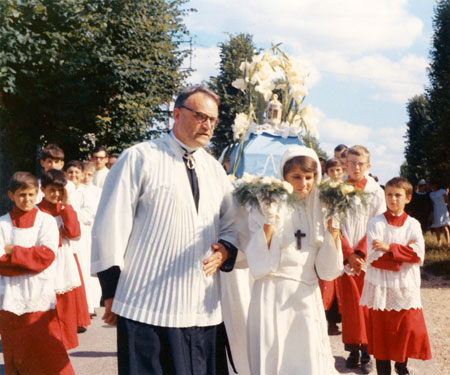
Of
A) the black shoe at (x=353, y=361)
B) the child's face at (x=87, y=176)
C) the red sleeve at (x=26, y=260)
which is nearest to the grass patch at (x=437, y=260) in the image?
the black shoe at (x=353, y=361)

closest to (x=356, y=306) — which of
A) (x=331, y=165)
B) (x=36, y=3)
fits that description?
(x=331, y=165)

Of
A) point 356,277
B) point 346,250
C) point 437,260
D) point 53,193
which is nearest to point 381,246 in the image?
point 346,250

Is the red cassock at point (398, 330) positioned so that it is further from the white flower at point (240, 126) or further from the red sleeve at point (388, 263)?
the white flower at point (240, 126)

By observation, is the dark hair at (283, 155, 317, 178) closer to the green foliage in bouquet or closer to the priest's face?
the green foliage in bouquet

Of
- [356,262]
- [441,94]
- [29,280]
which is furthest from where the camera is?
[441,94]

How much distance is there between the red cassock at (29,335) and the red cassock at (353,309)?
278 centimetres

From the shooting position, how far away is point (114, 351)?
6.76 m

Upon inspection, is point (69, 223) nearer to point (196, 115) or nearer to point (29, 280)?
point (29, 280)

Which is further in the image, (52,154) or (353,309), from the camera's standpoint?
(52,154)

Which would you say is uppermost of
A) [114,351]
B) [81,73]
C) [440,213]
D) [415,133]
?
[415,133]

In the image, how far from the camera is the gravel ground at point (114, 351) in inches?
244

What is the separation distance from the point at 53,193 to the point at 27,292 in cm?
123

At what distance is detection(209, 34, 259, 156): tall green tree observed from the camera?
30.3m

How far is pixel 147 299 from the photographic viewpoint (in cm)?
338
